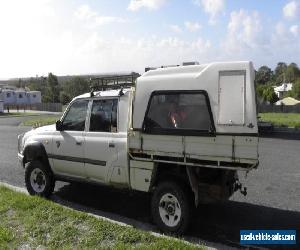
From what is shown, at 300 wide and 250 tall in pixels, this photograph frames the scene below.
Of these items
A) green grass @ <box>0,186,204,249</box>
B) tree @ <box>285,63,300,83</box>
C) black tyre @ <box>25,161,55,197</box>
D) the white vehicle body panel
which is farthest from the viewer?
tree @ <box>285,63,300,83</box>

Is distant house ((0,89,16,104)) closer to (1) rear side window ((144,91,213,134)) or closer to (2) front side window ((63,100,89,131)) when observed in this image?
(2) front side window ((63,100,89,131))

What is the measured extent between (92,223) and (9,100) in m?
102

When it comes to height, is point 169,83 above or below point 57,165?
above

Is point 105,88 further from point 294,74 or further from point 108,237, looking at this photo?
point 294,74

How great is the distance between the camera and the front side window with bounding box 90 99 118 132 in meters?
7.09

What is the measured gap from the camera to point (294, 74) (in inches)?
4931

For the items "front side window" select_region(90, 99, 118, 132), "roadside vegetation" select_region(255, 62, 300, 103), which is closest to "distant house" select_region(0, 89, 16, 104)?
"roadside vegetation" select_region(255, 62, 300, 103)

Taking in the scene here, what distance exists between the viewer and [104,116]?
7289 millimetres

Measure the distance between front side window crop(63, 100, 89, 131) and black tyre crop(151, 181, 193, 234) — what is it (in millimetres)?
2169

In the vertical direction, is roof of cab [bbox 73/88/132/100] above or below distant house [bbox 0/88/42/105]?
above

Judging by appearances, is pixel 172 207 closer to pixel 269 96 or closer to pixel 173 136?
pixel 173 136

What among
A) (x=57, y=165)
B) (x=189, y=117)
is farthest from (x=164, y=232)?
(x=57, y=165)

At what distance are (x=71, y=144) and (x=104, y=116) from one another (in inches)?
37.0

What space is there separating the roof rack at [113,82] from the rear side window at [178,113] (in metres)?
0.86
